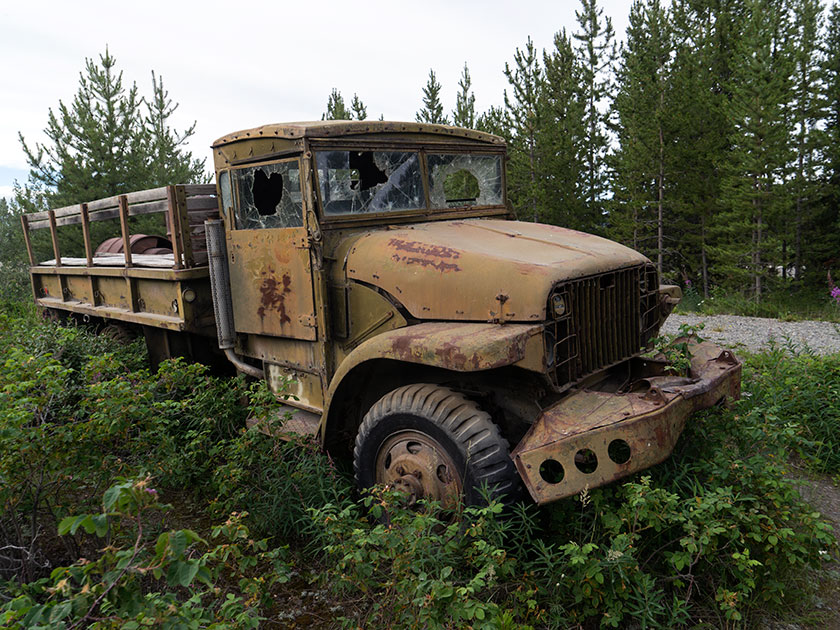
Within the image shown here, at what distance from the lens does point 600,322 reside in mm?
3594

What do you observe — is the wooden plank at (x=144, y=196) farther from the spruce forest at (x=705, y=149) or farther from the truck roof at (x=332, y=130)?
the spruce forest at (x=705, y=149)

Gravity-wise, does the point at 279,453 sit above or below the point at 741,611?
above

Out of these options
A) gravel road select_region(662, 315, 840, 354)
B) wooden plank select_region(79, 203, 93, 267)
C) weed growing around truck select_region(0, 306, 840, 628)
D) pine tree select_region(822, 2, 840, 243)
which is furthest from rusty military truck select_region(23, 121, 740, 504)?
pine tree select_region(822, 2, 840, 243)

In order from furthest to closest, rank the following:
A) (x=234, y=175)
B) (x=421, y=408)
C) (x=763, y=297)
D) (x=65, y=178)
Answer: (x=763, y=297) < (x=65, y=178) < (x=234, y=175) < (x=421, y=408)

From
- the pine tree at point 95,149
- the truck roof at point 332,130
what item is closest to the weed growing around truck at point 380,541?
the truck roof at point 332,130

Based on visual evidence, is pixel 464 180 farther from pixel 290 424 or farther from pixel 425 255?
pixel 290 424

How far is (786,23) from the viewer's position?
723 inches

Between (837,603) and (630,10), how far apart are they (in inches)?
965

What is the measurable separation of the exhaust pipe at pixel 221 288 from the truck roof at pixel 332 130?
2.27 feet

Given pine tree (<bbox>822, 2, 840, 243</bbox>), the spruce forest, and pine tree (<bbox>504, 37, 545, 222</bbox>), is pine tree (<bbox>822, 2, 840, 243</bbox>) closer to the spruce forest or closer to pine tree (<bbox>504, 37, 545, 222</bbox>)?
the spruce forest

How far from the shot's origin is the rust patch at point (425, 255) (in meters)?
3.54

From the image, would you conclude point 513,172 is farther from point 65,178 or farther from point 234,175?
point 234,175

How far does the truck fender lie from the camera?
2.95 m

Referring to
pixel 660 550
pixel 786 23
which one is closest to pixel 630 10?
pixel 786 23
